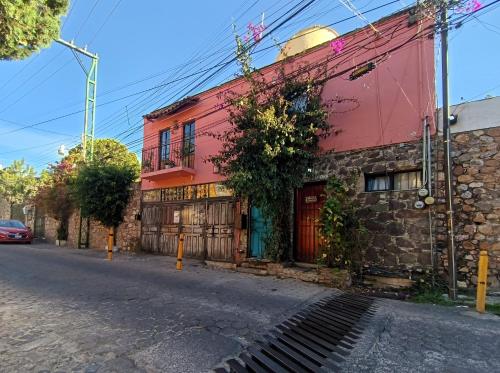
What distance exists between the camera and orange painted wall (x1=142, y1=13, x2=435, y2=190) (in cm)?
845

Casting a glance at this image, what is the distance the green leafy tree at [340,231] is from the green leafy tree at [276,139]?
4.13ft

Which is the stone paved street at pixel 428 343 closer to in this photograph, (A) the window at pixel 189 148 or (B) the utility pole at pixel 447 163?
(B) the utility pole at pixel 447 163

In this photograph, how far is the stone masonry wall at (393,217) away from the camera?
8.09 m

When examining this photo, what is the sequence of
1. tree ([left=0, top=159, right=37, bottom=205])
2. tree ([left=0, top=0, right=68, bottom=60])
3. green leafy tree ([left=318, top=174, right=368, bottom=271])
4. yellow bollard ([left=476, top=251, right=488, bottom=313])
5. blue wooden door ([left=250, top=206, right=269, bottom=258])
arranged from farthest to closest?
Answer: 1. tree ([left=0, top=159, right=37, bottom=205])
2. blue wooden door ([left=250, top=206, right=269, bottom=258])
3. green leafy tree ([left=318, top=174, right=368, bottom=271])
4. yellow bollard ([left=476, top=251, right=488, bottom=313])
5. tree ([left=0, top=0, right=68, bottom=60])

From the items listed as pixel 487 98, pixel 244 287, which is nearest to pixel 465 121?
pixel 487 98

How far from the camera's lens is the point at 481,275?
243 inches

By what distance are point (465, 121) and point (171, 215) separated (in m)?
11.1

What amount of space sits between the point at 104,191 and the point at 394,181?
42.3 feet

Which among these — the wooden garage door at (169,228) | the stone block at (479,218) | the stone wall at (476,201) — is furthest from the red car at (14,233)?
the stone block at (479,218)

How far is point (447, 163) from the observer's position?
7.36 m

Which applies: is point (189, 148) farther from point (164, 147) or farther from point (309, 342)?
point (309, 342)

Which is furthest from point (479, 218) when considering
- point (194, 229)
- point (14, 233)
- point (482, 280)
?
point (14, 233)

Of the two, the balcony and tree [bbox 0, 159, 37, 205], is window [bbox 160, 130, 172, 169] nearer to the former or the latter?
the balcony

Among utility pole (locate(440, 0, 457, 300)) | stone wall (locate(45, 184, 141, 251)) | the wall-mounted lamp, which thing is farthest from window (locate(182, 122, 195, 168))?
utility pole (locate(440, 0, 457, 300))
